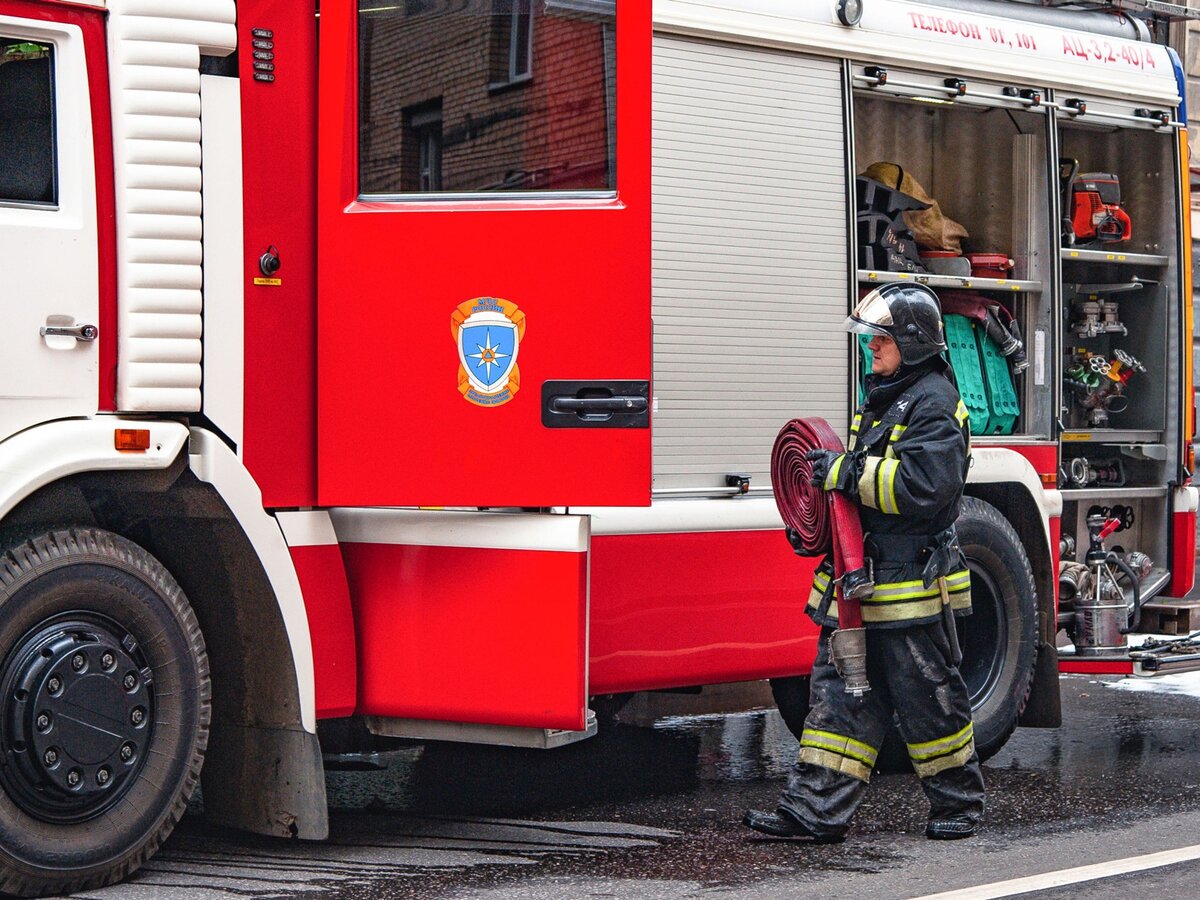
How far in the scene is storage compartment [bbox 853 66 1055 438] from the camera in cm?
741

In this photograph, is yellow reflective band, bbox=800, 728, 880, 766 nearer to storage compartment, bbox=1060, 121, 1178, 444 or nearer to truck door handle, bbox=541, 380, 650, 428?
truck door handle, bbox=541, 380, 650, 428

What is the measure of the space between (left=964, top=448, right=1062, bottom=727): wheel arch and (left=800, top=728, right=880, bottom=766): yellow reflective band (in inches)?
68.5

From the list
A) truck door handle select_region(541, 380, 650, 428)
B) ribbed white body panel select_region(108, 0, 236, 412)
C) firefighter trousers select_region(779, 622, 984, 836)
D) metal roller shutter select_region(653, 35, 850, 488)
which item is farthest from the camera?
metal roller shutter select_region(653, 35, 850, 488)

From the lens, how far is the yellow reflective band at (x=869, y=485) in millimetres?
5691

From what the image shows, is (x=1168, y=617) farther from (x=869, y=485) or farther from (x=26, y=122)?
(x=26, y=122)

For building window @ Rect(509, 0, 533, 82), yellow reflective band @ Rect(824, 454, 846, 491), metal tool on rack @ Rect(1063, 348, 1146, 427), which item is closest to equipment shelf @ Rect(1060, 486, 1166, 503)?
metal tool on rack @ Rect(1063, 348, 1146, 427)

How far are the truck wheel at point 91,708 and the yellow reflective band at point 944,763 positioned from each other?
2.26 m

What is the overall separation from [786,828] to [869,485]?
43.9 inches

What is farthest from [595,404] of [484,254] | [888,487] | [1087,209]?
[1087,209]

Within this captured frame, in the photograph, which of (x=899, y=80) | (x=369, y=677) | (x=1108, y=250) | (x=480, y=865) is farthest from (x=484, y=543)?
(x=1108, y=250)

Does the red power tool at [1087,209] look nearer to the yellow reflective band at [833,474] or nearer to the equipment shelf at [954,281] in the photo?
the equipment shelf at [954,281]

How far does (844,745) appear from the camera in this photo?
5.75m

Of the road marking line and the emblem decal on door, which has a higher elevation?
the emblem decal on door

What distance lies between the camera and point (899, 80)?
698cm
